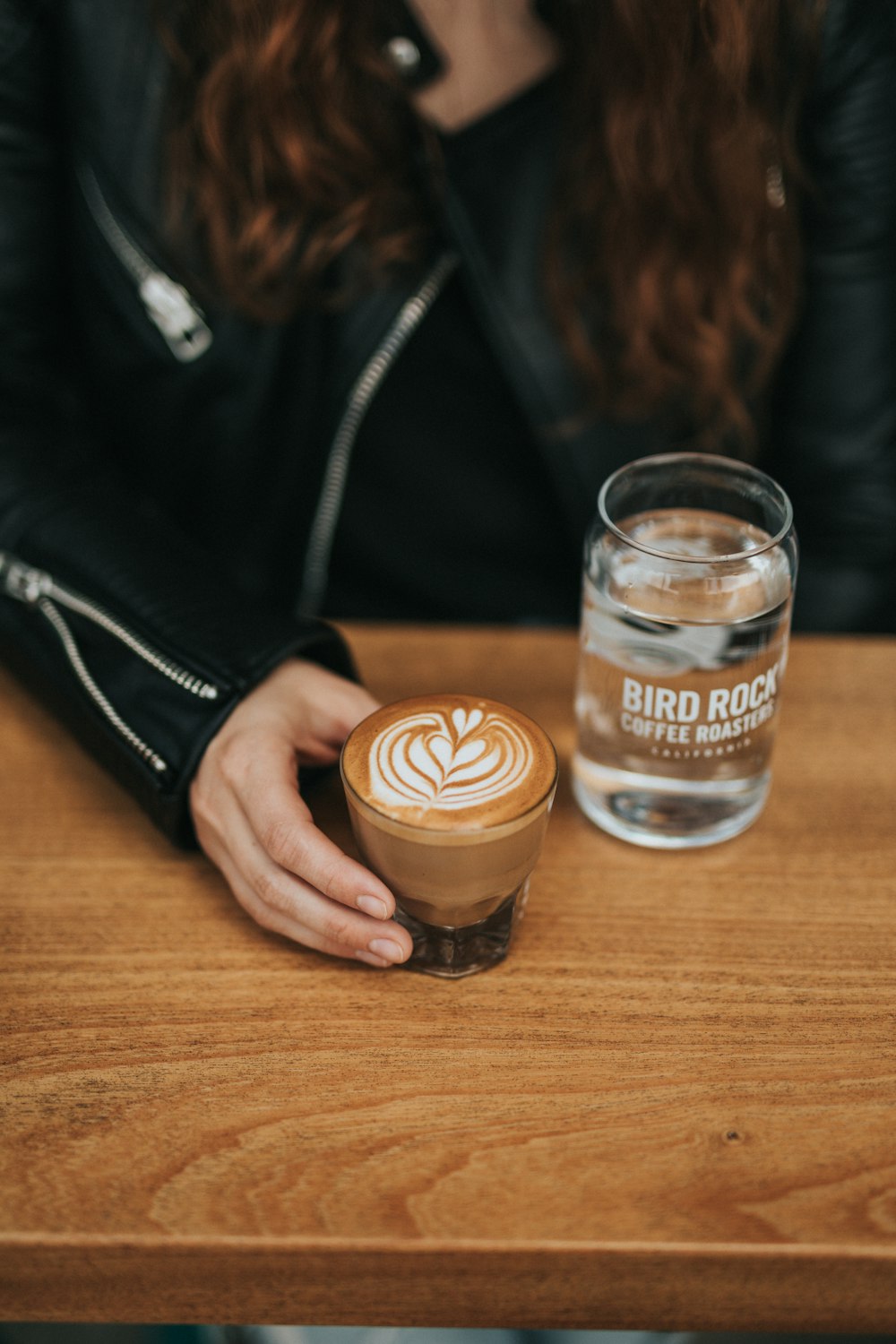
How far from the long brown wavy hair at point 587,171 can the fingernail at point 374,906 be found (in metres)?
0.71

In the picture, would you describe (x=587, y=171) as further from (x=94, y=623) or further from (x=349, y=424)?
(x=94, y=623)

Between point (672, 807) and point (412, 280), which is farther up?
point (412, 280)

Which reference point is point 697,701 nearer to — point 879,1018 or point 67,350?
point 879,1018

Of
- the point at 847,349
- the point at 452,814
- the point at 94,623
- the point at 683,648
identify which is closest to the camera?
the point at 452,814

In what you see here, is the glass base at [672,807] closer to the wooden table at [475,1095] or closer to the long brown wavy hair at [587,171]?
the wooden table at [475,1095]

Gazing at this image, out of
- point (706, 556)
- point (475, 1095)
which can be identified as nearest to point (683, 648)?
point (706, 556)

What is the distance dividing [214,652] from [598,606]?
278 millimetres

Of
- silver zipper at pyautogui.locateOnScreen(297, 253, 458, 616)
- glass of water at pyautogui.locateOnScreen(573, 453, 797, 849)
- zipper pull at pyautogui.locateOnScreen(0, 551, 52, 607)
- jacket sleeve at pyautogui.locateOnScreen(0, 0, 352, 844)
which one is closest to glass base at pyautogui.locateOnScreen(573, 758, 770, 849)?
glass of water at pyautogui.locateOnScreen(573, 453, 797, 849)

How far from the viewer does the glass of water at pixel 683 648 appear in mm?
680


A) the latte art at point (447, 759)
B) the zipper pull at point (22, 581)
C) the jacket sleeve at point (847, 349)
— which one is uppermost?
the zipper pull at point (22, 581)

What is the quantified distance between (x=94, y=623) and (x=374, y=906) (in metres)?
0.37

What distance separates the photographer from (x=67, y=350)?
1256mm

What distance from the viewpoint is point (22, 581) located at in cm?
91

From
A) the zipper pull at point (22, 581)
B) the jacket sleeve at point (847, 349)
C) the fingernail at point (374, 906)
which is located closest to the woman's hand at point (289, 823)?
the fingernail at point (374, 906)
